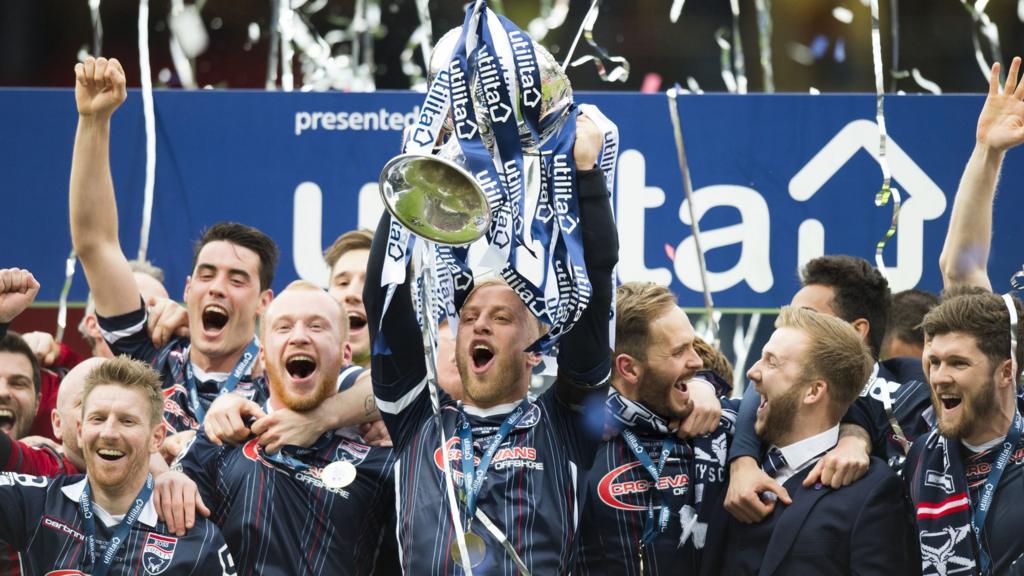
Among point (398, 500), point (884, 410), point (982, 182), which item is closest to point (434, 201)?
point (398, 500)

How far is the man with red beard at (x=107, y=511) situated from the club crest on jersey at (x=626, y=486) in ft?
2.71

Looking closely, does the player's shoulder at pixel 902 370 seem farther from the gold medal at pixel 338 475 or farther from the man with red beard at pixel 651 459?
the gold medal at pixel 338 475

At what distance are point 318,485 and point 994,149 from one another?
1.79 meters

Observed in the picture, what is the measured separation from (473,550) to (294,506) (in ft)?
1.56

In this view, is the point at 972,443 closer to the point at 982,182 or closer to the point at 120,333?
the point at 982,182

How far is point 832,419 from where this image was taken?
121 inches

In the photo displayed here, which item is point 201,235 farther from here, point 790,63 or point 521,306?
point 790,63

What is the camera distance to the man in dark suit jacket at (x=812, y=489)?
287 cm

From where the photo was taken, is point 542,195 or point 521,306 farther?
point 521,306

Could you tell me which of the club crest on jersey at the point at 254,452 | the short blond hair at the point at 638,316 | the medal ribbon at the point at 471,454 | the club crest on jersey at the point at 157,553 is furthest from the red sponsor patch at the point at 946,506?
the club crest on jersey at the point at 157,553

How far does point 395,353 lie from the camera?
2.94 meters

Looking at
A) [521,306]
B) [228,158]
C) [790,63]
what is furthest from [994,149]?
[790,63]

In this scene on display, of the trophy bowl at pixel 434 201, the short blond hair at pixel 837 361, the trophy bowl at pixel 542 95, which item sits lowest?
the short blond hair at pixel 837 361

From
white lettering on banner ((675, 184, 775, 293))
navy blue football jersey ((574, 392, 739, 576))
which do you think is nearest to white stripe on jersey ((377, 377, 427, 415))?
navy blue football jersey ((574, 392, 739, 576))
